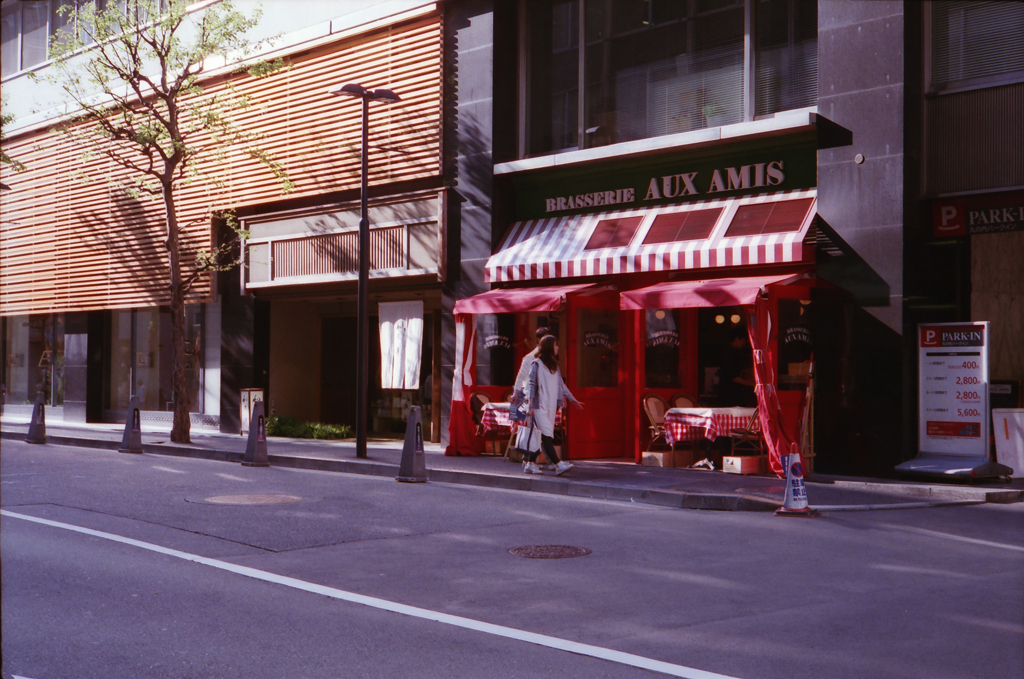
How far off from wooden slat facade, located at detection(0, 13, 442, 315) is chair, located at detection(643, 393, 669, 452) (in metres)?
6.41

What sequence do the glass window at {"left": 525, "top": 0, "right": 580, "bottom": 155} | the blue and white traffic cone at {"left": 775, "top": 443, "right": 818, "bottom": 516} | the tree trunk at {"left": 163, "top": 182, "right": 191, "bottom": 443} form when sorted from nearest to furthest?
the blue and white traffic cone at {"left": 775, "top": 443, "right": 818, "bottom": 516}
the glass window at {"left": 525, "top": 0, "right": 580, "bottom": 155}
the tree trunk at {"left": 163, "top": 182, "right": 191, "bottom": 443}

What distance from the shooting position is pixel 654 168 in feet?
54.9

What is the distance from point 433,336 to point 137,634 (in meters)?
14.7

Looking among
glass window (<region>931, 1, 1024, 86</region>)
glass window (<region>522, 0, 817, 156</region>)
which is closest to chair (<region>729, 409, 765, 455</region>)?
glass window (<region>522, 0, 817, 156</region>)

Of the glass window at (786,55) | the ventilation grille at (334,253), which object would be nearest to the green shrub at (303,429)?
the ventilation grille at (334,253)

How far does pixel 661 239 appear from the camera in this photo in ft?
52.5

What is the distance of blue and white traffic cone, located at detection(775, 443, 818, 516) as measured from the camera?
10766mm

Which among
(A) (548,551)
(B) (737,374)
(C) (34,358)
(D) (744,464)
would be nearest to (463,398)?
(B) (737,374)

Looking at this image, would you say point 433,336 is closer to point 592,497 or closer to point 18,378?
point 592,497

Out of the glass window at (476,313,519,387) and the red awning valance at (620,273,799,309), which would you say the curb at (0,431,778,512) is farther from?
the glass window at (476,313,519,387)

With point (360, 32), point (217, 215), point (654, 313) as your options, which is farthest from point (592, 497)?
point (217, 215)

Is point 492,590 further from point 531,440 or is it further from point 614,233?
point 614,233

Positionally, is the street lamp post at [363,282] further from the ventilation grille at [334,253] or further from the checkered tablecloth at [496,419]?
the ventilation grille at [334,253]

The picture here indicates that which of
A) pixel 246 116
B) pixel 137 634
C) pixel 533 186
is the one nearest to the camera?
pixel 137 634
